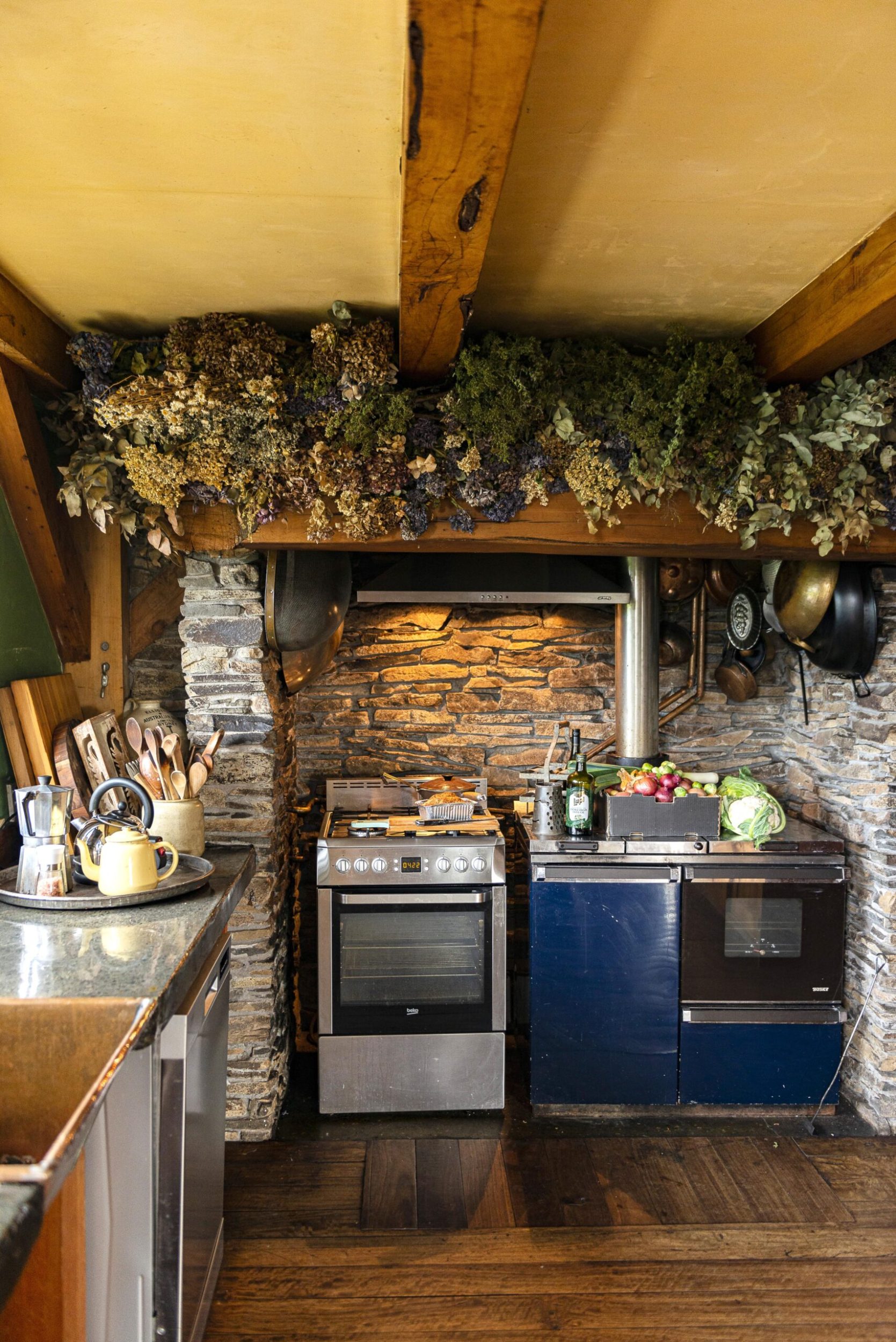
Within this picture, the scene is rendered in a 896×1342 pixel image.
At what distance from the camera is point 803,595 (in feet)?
11.2

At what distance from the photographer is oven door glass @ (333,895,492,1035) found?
3336 millimetres

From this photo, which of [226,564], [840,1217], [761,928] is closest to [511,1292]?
[840,1217]

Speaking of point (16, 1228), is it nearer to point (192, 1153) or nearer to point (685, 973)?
point (192, 1153)

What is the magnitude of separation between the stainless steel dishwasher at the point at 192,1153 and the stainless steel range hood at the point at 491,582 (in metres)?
1.54

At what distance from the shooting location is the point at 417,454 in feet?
8.97

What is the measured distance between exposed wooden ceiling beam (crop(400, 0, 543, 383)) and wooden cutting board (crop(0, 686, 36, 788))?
1593 millimetres

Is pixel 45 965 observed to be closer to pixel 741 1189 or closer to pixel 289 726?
pixel 289 726

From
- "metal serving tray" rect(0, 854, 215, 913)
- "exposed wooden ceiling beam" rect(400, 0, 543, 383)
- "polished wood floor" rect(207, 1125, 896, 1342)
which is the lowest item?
"polished wood floor" rect(207, 1125, 896, 1342)

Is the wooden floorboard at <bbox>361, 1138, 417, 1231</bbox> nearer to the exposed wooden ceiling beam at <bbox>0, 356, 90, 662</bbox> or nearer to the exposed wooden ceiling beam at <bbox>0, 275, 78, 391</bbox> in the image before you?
the exposed wooden ceiling beam at <bbox>0, 356, 90, 662</bbox>

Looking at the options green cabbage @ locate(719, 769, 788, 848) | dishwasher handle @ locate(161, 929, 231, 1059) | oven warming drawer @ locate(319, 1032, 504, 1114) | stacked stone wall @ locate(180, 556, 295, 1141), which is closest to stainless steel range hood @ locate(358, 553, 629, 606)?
stacked stone wall @ locate(180, 556, 295, 1141)

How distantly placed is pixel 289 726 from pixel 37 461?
1479 millimetres

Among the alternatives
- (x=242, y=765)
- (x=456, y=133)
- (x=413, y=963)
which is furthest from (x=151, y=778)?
(x=456, y=133)

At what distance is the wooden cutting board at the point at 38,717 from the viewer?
2.67m

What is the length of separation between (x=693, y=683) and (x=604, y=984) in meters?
1.37
